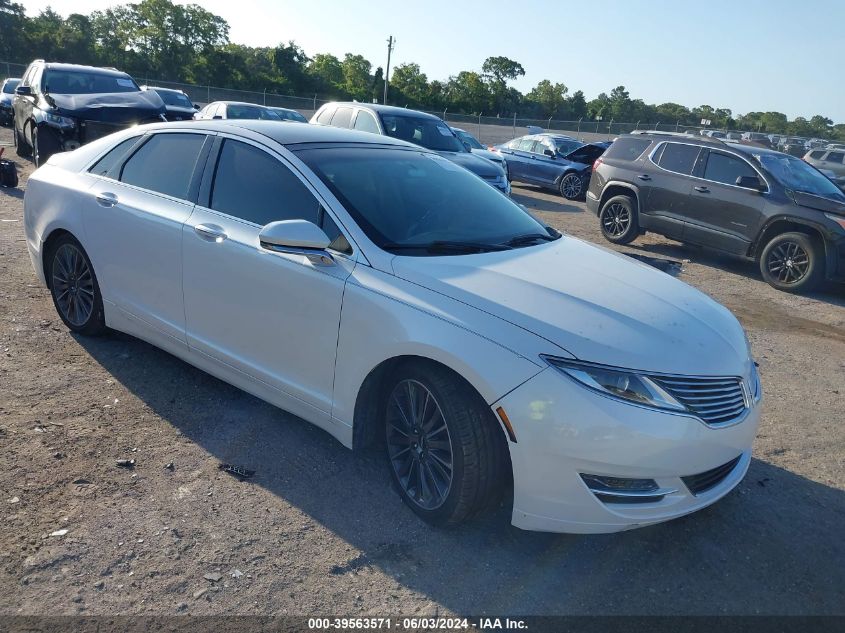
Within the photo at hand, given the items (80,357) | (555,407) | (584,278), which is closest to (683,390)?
(555,407)

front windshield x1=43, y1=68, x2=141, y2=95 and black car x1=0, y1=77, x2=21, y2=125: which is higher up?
front windshield x1=43, y1=68, x2=141, y2=95

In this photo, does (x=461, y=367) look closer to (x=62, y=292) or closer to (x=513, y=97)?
(x=62, y=292)

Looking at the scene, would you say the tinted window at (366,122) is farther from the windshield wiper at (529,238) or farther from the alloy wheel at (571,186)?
the windshield wiper at (529,238)

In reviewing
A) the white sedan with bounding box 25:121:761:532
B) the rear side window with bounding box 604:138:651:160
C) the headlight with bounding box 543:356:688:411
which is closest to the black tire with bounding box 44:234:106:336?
the white sedan with bounding box 25:121:761:532

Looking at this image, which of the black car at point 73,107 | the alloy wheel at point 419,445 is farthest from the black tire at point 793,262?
the black car at point 73,107

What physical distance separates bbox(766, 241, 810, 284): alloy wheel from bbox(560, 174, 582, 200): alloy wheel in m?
8.43

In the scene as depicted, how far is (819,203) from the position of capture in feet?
28.6

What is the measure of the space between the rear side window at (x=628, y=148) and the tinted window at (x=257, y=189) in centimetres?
859

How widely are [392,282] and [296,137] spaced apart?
1355mm

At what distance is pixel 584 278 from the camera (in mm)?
3328

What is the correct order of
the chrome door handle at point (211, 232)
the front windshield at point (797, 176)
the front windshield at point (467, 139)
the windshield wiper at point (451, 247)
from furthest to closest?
the front windshield at point (467, 139) → the front windshield at point (797, 176) → the chrome door handle at point (211, 232) → the windshield wiper at point (451, 247)

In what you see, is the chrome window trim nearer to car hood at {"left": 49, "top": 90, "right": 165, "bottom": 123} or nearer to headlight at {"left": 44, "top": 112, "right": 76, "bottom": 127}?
car hood at {"left": 49, "top": 90, "right": 165, "bottom": 123}

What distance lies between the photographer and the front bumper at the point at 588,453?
102 inches

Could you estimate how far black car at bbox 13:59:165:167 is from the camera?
1092 cm
